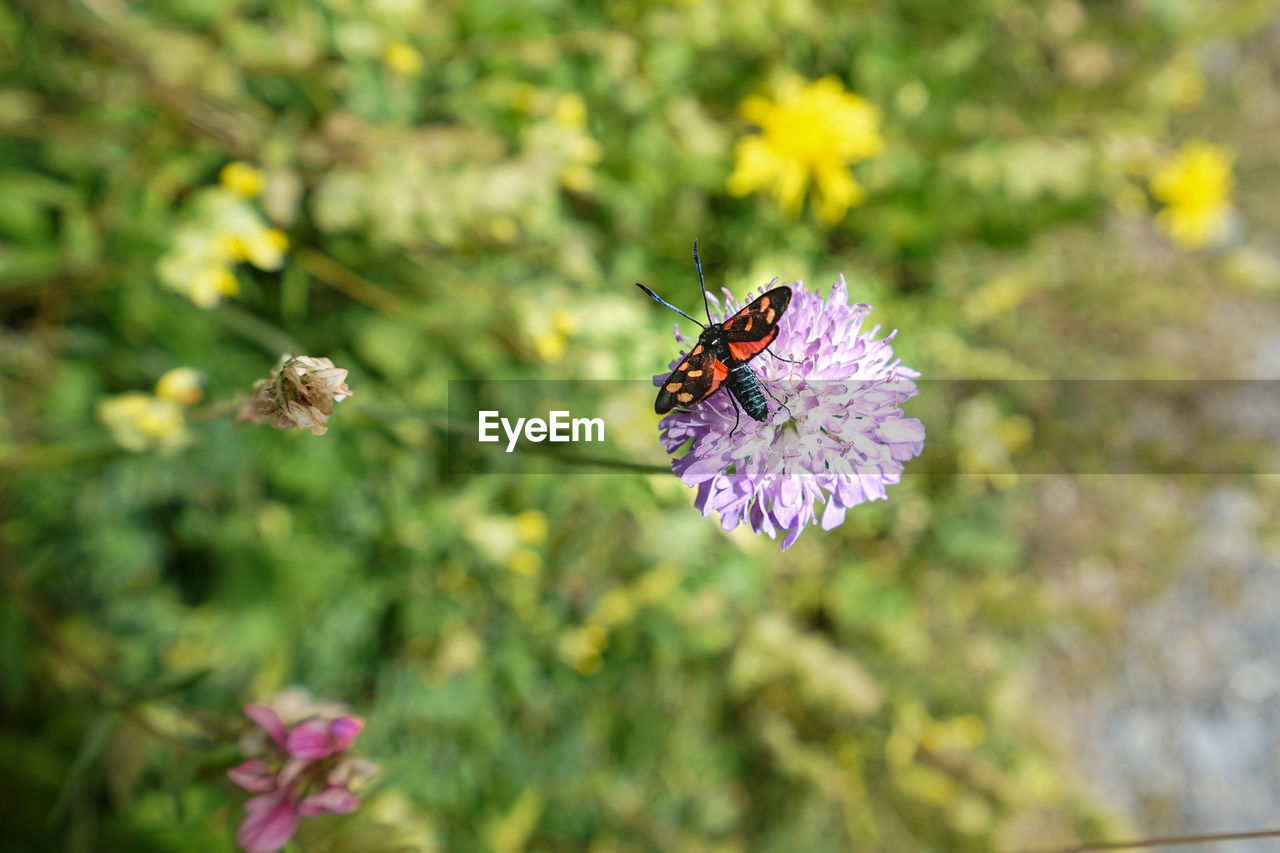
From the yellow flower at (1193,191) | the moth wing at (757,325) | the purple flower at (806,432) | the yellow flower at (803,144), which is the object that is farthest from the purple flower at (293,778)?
the yellow flower at (1193,191)

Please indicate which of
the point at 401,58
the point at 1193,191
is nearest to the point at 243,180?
the point at 401,58

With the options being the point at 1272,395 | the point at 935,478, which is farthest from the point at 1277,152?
the point at 935,478

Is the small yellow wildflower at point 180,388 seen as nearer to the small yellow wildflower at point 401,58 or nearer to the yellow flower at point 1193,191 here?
the small yellow wildflower at point 401,58

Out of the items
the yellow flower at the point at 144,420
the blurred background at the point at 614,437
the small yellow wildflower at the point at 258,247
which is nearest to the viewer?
the yellow flower at the point at 144,420

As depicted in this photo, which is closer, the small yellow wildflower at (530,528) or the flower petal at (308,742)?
the flower petal at (308,742)

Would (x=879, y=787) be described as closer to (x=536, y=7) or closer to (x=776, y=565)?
(x=776, y=565)

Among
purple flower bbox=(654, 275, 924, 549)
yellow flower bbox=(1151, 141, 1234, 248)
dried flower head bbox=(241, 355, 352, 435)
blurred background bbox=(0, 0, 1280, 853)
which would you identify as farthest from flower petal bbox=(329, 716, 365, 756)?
yellow flower bbox=(1151, 141, 1234, 248)

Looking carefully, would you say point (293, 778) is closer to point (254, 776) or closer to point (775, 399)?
point (254, 776)

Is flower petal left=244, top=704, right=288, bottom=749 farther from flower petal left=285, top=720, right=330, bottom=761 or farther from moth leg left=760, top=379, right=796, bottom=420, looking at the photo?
moth leg left=760, top=379, right=796, bottom=420
